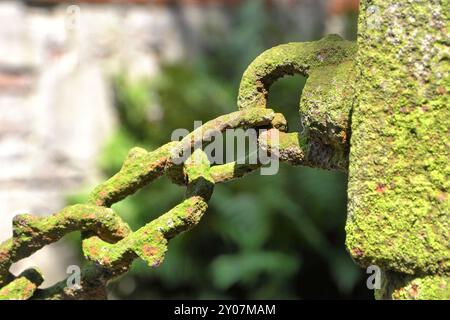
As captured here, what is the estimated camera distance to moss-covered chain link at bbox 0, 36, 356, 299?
80cm

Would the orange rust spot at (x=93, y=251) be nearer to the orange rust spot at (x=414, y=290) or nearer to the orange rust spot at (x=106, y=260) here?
the orange rust spot at (x=106, y=260)

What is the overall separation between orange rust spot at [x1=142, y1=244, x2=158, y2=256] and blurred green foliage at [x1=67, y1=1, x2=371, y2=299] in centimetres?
178

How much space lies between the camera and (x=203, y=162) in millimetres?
862

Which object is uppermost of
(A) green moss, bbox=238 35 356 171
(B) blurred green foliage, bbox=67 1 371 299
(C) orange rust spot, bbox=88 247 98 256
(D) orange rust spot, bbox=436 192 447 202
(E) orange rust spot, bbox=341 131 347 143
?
(A) green moss, bbox=238 35 356 171

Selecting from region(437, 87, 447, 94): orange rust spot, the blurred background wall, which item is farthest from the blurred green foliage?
region(437, 87, 447, 94): orange rust spot

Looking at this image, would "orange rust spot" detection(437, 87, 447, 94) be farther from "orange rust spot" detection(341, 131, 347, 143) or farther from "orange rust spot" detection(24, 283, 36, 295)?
"orange rust spot" detection(24, 283, 36, 295)

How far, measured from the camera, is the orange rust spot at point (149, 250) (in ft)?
2.75

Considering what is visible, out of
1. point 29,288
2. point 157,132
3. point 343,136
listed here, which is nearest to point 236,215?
point 157,132

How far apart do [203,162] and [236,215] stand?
1.81 meters

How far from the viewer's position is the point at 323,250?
2.66m

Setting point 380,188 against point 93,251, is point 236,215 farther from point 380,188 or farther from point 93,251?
point 380,188

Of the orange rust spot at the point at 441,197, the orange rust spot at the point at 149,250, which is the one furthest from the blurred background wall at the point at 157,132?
the orange rust spot at the point at 441,197

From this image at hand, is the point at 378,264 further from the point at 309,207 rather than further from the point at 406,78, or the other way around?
the point at 309,207
